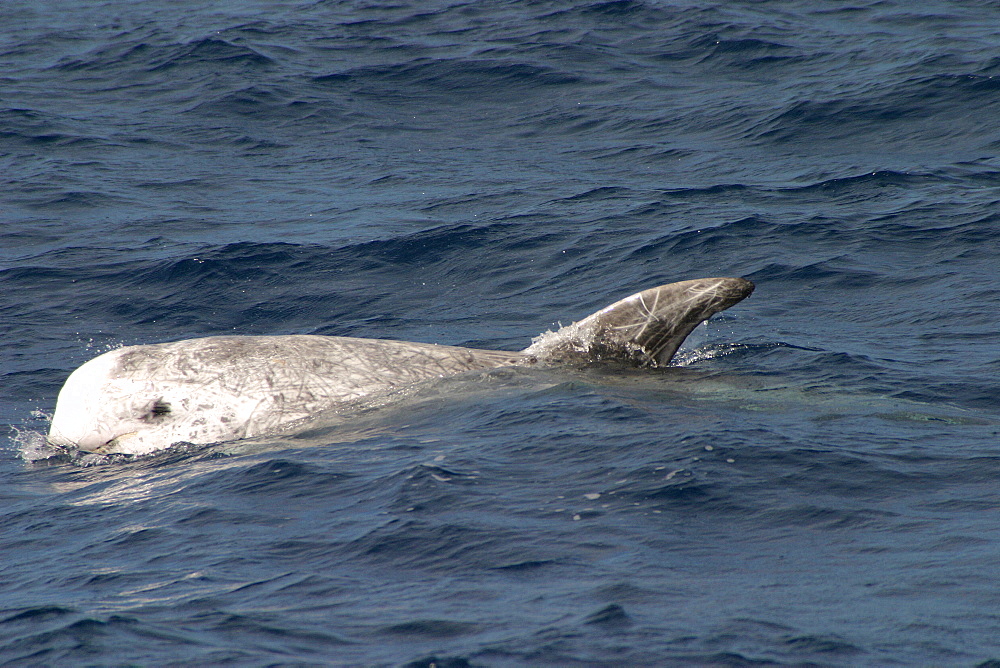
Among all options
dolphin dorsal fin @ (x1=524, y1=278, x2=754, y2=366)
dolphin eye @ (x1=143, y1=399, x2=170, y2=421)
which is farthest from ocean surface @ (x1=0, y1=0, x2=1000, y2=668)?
dolphin eye @ (x1=143, y1=399, x2=170, y2=421)

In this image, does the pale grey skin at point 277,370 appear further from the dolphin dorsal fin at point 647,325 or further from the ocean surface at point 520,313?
the ocean surface at point 520,313

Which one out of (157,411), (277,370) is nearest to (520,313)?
(277,370)

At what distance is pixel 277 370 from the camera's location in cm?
1025

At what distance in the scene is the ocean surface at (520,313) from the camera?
5.99 metres

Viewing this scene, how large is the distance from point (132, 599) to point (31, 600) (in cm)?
63

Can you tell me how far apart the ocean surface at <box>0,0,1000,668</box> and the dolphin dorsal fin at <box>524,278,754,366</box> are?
253mm

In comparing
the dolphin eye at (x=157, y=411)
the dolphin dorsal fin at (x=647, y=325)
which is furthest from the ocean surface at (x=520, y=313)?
the dolphin eye at (x=157, y=411)

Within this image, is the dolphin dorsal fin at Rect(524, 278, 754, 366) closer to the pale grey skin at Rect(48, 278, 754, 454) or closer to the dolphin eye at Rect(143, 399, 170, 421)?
the pale grey skin at Rect(48, 278, 754, 454)

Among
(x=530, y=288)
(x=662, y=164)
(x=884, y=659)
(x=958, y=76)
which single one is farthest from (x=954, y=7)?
(x=884, y=659)

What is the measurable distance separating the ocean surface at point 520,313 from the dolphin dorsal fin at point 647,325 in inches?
10.0

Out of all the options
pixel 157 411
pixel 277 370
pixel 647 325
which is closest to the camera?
pixel 157 411

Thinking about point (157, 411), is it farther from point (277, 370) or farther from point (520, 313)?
point (520, 313)

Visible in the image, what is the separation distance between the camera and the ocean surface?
5988 millimetres

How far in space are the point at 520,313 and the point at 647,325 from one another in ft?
12.2
